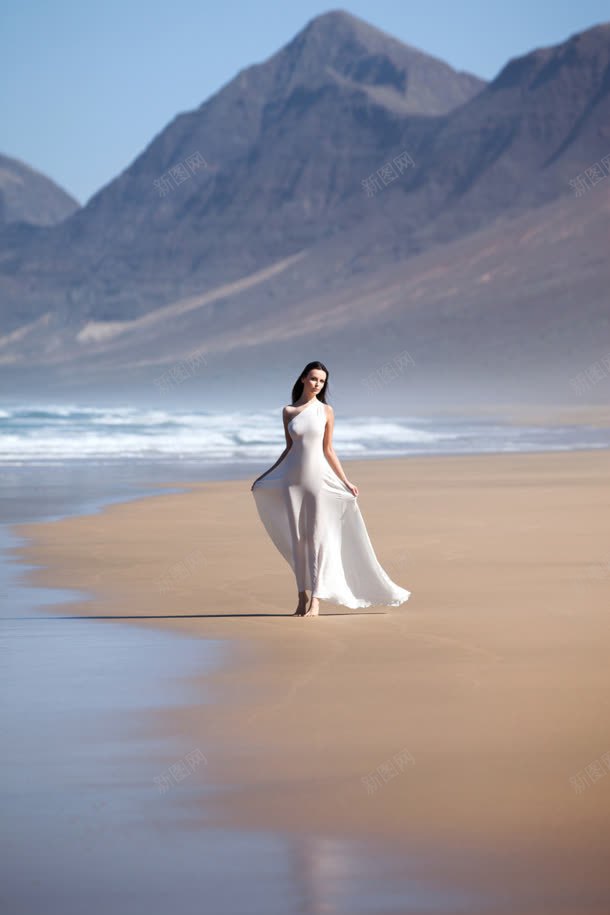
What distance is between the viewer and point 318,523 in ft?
27.6

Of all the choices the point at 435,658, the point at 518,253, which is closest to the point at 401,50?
the point at 518,253

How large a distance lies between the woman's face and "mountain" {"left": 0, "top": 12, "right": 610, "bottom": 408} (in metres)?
86.3

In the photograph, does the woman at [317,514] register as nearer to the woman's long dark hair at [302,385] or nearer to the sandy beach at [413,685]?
the woman's long dark hair at [302,385]

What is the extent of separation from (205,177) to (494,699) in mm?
159385

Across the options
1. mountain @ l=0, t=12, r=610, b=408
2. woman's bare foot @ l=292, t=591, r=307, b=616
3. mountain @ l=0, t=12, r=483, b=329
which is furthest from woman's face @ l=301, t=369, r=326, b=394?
mountain @ l=0, t=12, r=483, b=329

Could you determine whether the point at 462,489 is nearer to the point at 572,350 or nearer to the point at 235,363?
the point at 572,350

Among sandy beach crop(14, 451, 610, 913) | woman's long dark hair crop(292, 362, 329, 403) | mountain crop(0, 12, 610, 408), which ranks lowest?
sandy beach crop(14, 451, 610, 913)

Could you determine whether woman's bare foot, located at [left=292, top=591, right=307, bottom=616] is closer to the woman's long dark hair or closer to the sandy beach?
the sandy beach

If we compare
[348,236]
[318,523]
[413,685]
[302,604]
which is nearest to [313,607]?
[302,604]

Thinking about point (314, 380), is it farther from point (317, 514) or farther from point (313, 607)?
point (313, 607)

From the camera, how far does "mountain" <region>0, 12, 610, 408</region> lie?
117m

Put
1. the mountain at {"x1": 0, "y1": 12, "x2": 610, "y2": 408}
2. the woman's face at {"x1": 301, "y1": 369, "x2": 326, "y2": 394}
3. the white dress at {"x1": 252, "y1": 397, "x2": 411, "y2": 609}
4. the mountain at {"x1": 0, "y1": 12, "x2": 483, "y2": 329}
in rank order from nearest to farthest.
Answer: the white dress at {"x1": 252, "y1": 397, "x2": 411, "y2": 609}, the woman's face at {"x1": 301, "y1": 369, "x2": 326, "y2": 394}, the mountain at {"x1": 0, "y1": 12, "x2": 610, "y2": 408}, the mountain at {"x1": 0, "y1": 12, "x2": 483, "y2": 329}

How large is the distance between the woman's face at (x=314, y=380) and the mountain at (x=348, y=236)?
86278 mm

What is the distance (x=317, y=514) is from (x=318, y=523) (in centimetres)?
5
